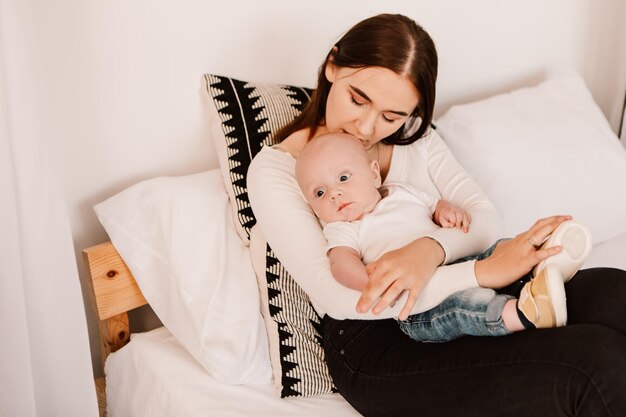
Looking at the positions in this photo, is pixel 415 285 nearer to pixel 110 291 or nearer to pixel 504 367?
pixel 504 367

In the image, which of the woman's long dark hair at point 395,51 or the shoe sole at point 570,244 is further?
the woman's long dark hair at point 395,51

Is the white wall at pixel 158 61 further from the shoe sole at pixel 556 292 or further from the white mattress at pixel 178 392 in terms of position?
the shoe sole at pixel 556 292

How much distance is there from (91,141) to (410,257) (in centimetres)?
74

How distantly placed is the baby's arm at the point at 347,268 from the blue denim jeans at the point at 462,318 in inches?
5.1

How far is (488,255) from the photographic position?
1.41 meters

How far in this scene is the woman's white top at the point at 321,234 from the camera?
51.5 inches

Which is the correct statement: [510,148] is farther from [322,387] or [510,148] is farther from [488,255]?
[322,387]

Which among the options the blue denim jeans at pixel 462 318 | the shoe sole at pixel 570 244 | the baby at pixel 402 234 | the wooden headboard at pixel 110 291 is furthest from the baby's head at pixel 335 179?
the wooden headboard at pixel 110 291

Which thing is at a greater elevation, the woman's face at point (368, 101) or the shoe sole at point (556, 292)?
the woman's face at point (368, 101)

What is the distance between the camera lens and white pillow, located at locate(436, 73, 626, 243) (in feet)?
6.04

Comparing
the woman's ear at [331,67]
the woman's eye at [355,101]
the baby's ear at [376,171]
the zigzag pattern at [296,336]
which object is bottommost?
the zigzag pattern at [296,336]

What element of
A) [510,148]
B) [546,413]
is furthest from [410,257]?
[510,148]

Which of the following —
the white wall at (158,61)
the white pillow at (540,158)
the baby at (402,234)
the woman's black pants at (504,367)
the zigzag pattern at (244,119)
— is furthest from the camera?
the white pillow at (540,158)

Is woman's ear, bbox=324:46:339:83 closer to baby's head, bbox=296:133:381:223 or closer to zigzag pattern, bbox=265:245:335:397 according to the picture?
baby's head, bbox=296:133:381:223
